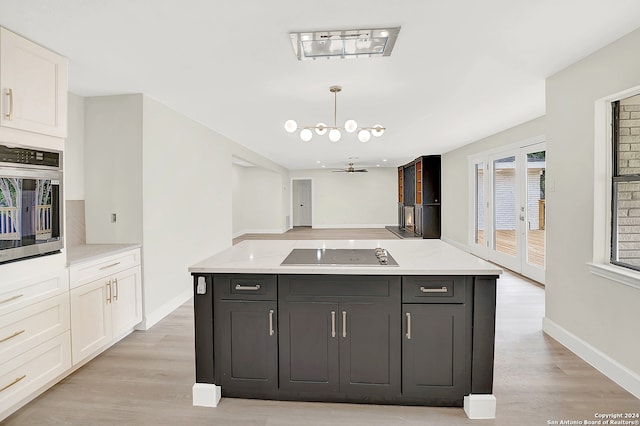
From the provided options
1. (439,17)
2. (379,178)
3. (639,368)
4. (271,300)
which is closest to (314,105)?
(439,17)

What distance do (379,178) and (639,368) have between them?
10500 mm

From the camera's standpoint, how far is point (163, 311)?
3.64 meters

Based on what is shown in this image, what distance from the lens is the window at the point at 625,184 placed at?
7.93 feet

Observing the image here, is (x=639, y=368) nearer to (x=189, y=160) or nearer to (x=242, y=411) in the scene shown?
(x=242, y=411)

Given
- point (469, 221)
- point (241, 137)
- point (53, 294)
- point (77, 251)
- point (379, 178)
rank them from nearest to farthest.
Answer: point (53, 294) → point (77, 251) → point (241, 137) → point (469, 221) → point (379, 178)

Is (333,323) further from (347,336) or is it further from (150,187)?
(150,187)

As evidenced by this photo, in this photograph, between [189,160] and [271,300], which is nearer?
[271,300]

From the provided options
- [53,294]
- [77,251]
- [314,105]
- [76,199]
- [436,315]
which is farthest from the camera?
[314,105]

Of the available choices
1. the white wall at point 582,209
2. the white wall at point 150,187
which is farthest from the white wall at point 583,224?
the white wall at point 150,187

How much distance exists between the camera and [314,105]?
3877mm

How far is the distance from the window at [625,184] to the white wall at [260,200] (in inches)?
369

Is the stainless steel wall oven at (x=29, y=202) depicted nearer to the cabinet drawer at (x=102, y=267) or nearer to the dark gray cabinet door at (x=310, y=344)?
the cabinet drawer at (x=102, y=267)

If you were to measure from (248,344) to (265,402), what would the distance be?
0.41m

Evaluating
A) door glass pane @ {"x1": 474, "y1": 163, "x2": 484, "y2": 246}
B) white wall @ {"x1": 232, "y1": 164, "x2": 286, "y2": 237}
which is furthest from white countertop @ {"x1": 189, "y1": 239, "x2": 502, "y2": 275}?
white wall @ {"x1": 232, "y1": 164, "x2": 286, "y2": 237}
